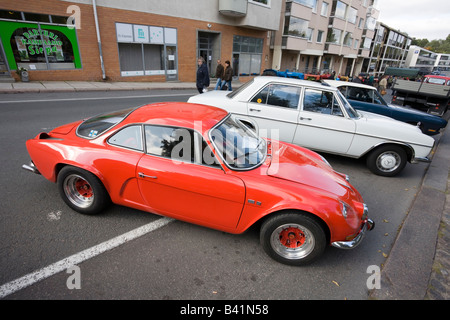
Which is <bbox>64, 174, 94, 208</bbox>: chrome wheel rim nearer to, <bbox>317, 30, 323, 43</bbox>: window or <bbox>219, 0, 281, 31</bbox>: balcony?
<bbox>219, 0, 281, 31</bbox>: balcony

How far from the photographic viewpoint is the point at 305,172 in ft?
9.26

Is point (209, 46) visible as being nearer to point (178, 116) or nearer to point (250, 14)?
point (250, 14)

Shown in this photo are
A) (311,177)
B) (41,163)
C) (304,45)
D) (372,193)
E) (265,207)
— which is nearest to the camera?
(265,207)

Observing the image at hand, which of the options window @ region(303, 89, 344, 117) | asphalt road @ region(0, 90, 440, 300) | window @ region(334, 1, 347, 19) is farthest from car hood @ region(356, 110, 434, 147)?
window @ region(334, 1, 347, 19)

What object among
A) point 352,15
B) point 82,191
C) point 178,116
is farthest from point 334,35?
point 82,191

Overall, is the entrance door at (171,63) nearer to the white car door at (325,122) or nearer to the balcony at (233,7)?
the balcony at (233,7)

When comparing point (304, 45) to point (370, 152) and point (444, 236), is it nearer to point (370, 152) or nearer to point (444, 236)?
point (370, 152)

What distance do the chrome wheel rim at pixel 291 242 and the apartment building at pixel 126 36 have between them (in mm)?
15471

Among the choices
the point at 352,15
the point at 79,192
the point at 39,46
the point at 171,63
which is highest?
the point at 352,15

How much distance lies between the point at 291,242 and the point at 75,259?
7.40 ft

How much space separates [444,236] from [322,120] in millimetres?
2602

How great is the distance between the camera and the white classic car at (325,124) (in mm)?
4797

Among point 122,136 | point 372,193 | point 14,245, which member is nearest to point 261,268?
point 122,136

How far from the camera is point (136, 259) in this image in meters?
2.57
